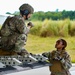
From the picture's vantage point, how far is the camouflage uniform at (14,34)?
2.56m

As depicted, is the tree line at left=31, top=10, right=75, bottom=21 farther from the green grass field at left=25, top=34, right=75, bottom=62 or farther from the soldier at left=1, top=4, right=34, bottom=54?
the soldier at left=1, top=4, right=34, bottom=54

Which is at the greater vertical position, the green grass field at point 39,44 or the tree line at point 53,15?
the tree line at point 53,15

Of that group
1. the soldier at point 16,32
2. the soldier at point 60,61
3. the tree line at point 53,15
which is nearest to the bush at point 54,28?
the tree line at point 53,15

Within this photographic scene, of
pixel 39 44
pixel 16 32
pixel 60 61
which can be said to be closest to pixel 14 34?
pixel 16 32

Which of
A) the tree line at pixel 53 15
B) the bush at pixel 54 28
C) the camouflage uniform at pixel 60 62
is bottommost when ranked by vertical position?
the camouflage uniform at pixel 60 62

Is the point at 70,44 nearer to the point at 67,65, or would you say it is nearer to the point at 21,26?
the point at 67,65

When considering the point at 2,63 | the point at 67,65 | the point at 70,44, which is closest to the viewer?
the point at 2,63

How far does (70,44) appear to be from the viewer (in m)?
4.22

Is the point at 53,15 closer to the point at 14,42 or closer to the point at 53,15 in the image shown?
the point at 53,15

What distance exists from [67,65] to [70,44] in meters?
1.40

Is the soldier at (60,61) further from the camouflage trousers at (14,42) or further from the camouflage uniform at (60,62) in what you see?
the camouflage trousers at (14,42)

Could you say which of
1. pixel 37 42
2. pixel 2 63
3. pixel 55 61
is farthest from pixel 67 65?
pixel 37 42

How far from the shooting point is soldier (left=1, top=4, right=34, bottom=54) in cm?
257

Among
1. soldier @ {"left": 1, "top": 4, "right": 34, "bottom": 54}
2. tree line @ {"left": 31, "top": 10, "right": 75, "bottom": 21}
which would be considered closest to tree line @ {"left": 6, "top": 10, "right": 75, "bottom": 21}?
tree line @ {"left": 31, "top": 10, "right": 75, "bottom": 21}
